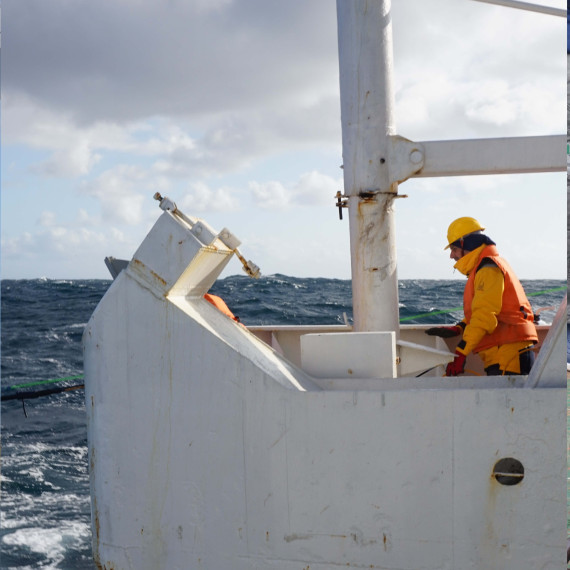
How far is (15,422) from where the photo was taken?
10867mm

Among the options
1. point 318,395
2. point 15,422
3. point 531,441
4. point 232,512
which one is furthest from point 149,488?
point 15,422

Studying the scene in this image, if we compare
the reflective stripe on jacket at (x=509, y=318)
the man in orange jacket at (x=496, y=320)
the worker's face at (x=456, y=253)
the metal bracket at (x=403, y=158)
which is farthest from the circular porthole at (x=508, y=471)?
the metal bracket at (x=403, y=158)

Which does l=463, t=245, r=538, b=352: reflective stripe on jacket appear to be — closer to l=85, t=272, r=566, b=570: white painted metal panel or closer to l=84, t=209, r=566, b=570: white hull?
l=84, t=209, r=566, b=570: white hull

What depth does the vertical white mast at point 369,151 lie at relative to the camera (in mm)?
4043

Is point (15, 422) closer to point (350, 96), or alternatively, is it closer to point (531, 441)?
point (350, 96)

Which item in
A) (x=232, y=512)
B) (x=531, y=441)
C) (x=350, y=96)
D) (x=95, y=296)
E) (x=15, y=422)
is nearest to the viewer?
(x=531, y=441)

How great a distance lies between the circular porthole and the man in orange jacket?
48.6 inches

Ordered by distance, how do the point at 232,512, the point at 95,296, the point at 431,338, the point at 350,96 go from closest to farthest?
the point at 232,512 < the point at 350,96 < the point at 431,338 < the point at 95,296

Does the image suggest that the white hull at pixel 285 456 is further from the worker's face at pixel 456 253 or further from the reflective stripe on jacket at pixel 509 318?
the worker's face at pixel 456 253

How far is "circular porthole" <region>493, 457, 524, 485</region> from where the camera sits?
107 inches

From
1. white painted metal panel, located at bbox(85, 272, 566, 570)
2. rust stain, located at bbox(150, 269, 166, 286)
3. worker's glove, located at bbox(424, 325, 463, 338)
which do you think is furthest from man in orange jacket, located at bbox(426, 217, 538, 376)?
rust stain, located at bbox(150, 269, 166, 286)

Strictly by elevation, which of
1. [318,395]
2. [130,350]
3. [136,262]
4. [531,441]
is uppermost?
[136,262]

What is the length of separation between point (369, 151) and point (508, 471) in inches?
84.5

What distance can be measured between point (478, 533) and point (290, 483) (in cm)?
84
